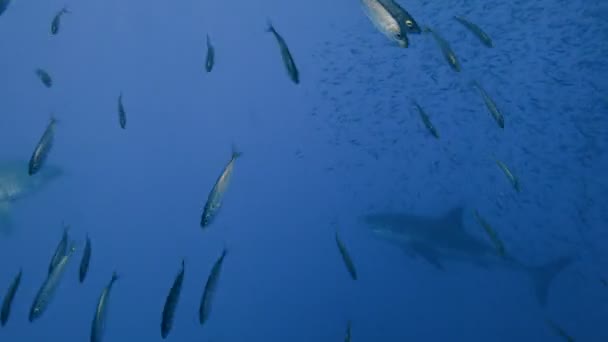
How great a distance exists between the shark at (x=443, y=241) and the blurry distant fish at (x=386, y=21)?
877cm

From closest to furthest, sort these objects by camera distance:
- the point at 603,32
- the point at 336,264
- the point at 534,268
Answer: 1. the point at 534,268
2. the point at 603,32
3. the point at 336,264

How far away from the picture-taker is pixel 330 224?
2348 cm

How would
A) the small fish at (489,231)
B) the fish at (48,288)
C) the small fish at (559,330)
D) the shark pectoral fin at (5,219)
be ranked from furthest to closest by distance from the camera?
the shark pectoral fin at (5,219), the small fish at (489,231), the small fish at (559,330), the fish at (48,288)

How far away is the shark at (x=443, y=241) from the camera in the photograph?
10.4 meters

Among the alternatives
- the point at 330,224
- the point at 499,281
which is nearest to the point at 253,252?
the point at 330,224

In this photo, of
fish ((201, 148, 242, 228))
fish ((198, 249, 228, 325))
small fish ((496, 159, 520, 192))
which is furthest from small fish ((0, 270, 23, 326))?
small fish ((496, 159, 520, 192))

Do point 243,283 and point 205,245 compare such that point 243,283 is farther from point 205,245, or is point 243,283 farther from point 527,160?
point 527,160

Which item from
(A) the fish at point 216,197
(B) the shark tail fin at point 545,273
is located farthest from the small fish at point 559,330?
(B) the shark tail fin at point 545,273

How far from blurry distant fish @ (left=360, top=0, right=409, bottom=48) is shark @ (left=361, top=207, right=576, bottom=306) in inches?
345

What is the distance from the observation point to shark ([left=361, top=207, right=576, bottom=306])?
10359 mm

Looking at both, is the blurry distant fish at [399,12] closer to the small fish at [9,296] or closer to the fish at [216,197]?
the fish at [216,197]

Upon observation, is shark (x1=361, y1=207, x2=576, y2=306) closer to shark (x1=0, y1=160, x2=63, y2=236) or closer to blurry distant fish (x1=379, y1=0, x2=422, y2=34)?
shark (x1=0, y1=160, x2=63, y2=236)

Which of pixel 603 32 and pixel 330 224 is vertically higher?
pixel 603 32

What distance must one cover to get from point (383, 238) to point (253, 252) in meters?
15.6
